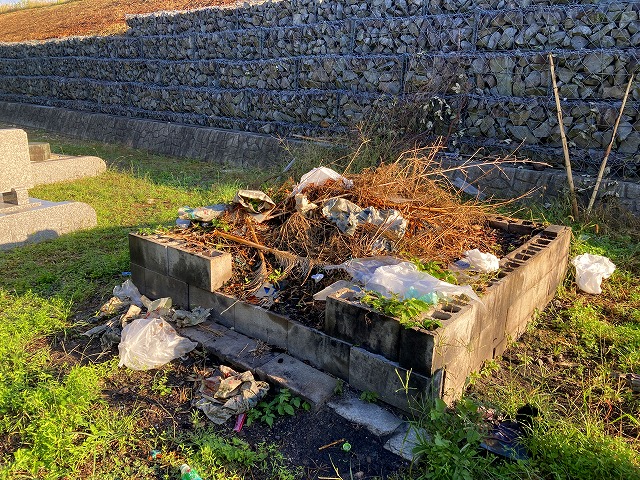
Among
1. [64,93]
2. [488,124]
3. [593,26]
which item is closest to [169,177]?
[488,124]

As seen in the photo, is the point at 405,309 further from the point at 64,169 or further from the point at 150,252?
the point at 64,169

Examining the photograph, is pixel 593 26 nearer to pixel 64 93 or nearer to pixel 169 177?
pixel 169 177

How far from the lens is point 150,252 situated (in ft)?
15.0

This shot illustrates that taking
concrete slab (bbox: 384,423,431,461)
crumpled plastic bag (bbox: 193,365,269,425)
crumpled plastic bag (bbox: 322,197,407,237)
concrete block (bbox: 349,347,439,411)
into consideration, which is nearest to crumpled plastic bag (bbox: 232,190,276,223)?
crumpled plastic bag (bbox: 322,197,407,237)

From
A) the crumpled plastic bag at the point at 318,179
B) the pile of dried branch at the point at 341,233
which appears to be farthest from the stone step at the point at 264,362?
the crumpled plastic bag at the point at 318,179

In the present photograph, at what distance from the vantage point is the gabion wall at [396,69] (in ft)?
23.5

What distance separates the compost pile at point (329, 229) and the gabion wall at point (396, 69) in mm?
3197

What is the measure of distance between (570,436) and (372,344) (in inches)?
45.4

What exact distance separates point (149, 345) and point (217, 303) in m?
0.64

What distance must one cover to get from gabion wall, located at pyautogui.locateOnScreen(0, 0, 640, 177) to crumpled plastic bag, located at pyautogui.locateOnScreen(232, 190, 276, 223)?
421 centimetres

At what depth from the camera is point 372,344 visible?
3.25 meters

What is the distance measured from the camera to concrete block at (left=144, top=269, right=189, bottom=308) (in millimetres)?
4406

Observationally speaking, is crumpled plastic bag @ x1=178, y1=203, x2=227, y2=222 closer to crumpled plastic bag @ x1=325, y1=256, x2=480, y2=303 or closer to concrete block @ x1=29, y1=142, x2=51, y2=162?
crumpled plastic bag @ x1=325, y1=256, x2=480, y2=303

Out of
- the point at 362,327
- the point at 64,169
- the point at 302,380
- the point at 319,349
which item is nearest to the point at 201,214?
the point at 319,349
